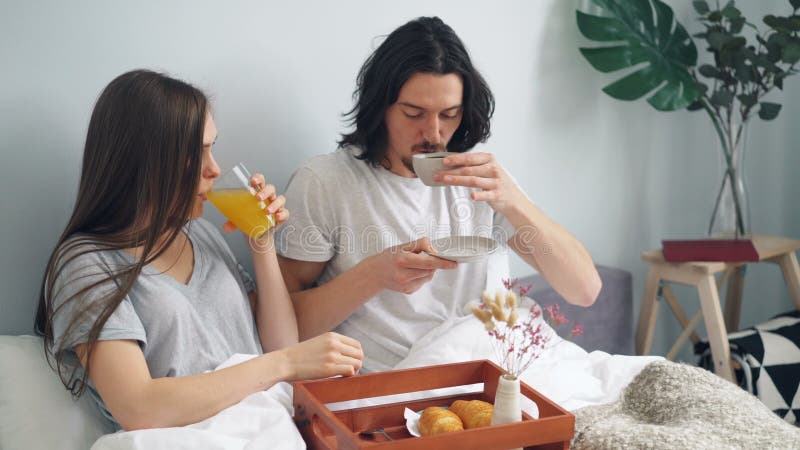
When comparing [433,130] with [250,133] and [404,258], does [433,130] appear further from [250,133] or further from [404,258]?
[250,133]

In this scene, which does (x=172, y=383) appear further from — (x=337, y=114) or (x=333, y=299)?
(x=337, y=114)

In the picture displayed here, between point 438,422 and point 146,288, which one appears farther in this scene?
point 146,288

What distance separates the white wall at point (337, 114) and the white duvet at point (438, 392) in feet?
1.80

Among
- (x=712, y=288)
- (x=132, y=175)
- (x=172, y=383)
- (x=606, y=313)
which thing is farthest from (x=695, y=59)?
(x=172, y=383)

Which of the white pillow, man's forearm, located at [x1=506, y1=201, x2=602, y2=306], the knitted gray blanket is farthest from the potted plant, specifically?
the white pillow

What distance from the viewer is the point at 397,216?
1825mm

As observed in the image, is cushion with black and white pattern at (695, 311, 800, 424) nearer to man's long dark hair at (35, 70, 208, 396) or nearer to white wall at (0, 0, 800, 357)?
white wall at (0, 0, 800, 357)

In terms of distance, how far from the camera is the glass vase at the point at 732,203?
8.49 feet

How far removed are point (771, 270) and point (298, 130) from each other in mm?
2184

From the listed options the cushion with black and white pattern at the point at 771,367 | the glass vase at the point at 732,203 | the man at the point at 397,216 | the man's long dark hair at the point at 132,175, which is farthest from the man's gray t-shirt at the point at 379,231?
the glass vase at the point at 732,203

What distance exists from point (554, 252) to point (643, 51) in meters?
1.06

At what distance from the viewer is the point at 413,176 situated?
73.4 inches

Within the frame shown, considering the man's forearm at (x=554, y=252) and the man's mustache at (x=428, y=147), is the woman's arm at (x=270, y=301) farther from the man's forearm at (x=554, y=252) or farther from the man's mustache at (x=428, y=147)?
the man's forearm at (x=554, y=252)

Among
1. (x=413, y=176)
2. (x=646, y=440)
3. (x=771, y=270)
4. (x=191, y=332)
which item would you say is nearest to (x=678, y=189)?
(x=771, y=270)
